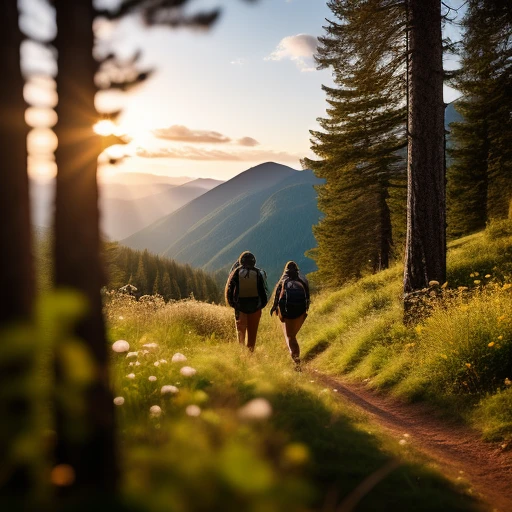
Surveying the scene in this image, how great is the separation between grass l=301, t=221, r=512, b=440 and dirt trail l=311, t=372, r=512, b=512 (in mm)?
206

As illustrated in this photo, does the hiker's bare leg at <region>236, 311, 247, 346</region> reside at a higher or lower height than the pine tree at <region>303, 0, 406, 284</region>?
lower

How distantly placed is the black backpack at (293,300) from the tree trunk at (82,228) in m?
6.73

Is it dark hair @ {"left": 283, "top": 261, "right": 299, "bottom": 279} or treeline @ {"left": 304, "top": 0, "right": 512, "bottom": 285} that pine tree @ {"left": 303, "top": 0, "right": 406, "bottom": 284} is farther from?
dark hair @ {"left": 283, "top": 261, "right": 299, "bottom": 279}

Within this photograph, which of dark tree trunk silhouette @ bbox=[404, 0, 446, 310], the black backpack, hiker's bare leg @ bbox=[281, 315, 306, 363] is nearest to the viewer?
dark tree trunk silhouette @ bbox=[404, 0, 446, 310]

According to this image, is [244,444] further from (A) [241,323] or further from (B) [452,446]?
(A) [241,323]

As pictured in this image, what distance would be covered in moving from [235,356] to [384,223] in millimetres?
18689

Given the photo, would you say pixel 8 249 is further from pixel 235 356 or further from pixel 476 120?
pixel 476 120

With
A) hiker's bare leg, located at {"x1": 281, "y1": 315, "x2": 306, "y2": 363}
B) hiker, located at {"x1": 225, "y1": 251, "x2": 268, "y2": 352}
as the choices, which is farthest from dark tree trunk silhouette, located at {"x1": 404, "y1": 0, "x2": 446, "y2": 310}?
hiker, located at {"x1": 225, "y1": 251, "x2": 268, "y2": 352}

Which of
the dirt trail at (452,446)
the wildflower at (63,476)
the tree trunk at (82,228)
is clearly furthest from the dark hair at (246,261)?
the wildflower at (63,476)

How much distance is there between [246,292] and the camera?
30.1 ft

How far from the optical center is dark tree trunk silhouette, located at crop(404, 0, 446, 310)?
8867 millimetres

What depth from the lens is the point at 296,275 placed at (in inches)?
365

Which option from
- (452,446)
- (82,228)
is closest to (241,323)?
(452,446)

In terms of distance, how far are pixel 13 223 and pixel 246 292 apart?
7.16 meters
